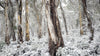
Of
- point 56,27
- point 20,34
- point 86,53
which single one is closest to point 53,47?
point 56,27

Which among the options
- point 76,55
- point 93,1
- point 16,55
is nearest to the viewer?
point 76,55

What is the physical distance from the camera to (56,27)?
6891 mm

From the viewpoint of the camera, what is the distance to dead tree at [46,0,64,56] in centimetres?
652

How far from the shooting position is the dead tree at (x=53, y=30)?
652 cm

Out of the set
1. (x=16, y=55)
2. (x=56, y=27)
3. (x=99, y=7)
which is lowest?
(x=16, y=55)

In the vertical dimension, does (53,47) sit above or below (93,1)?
below

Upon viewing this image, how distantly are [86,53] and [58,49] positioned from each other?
1429mm

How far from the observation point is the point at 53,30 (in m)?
6.73

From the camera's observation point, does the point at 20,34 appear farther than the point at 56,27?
Yes

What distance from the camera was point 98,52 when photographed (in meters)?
6.00

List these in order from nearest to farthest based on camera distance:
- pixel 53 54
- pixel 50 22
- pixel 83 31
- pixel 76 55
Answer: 1. pixel 76 55
2. pixel 53 54
3. pixel 50 22
4. pixel 83 31

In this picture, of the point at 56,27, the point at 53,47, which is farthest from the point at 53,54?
the point at 56,27

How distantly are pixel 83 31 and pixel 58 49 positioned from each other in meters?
10.8

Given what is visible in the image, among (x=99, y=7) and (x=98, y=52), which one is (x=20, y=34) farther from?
(x=99, y=7)
